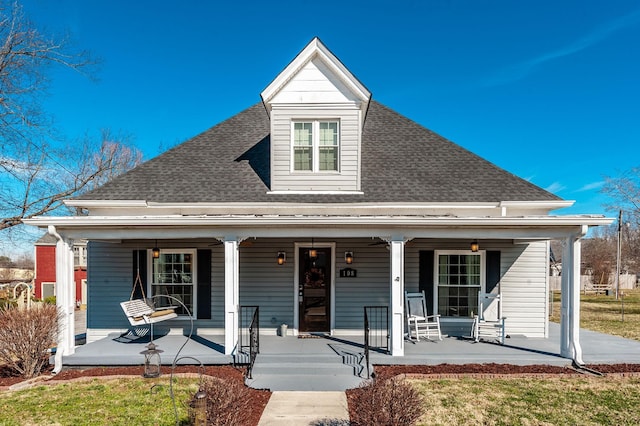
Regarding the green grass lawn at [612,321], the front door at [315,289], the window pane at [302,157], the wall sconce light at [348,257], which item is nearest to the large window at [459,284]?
the wall sconce light at [348,257]

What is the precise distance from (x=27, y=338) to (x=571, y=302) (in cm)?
998

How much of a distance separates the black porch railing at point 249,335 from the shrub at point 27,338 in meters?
3.44

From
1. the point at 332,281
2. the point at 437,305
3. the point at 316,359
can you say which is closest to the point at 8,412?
the point at 316,359

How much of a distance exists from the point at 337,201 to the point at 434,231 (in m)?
2.35

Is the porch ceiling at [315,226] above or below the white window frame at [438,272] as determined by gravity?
above

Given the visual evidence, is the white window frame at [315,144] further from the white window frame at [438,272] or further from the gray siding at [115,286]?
the white window frame at [438,272]

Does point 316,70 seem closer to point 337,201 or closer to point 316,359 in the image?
point 337,201

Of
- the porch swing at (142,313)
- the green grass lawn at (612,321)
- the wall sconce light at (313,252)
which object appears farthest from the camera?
the green grass lawn at (612,321)

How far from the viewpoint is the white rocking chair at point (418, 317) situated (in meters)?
8.31

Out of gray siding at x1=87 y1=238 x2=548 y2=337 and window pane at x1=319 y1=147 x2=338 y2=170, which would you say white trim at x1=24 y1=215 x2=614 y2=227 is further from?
window pane at x1=319 y1=147 x2=338 y2=170

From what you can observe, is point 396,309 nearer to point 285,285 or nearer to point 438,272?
point 438,272

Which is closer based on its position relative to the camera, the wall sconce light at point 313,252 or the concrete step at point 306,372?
the concrete step at point 306,372

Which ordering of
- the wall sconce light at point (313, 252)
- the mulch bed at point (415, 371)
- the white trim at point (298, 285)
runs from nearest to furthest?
the mulch bed at point (415, 371) → the wall sconce light at point (313, 252) → the white trim at point (298, 285)

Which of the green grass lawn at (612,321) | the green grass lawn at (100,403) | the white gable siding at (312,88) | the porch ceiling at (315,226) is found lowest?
the green grass lawn at (612,321)
